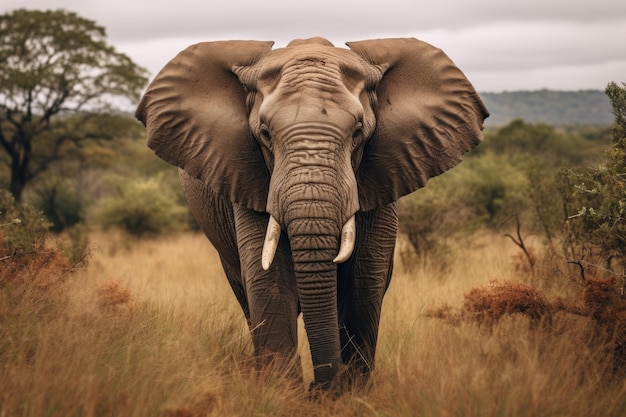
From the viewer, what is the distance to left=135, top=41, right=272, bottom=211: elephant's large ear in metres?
5.18

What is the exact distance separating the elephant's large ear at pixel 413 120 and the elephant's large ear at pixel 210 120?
Result: 0.63m

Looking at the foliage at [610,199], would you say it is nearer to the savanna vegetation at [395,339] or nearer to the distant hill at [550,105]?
the savanna vegetation at [395,339]

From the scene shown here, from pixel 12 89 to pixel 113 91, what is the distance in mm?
2367

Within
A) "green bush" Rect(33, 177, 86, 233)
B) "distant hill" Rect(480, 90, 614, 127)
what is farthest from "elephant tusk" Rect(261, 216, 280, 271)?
"distant hill" Rect(480, 90, 614, 127)

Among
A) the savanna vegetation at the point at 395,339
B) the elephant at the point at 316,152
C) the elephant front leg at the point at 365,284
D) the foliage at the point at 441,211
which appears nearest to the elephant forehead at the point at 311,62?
the elephant at the point at 316,152

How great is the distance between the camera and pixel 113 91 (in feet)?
73.8

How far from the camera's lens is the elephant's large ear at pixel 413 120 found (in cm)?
523

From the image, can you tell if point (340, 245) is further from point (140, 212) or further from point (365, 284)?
point (140, 212)

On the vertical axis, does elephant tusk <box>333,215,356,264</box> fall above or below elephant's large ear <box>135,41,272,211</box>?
below

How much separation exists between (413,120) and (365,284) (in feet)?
3.39

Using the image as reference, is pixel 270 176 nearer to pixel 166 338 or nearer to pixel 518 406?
pixel 166 338

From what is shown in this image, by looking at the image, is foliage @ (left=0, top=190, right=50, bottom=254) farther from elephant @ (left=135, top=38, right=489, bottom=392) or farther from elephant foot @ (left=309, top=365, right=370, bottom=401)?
elephant foot @ (left=309, top=365, right=370, bottom=401)

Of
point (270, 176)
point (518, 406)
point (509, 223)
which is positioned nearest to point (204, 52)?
point (270, 176)

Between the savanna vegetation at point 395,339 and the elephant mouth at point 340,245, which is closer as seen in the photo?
the savanna vegetation at point 395,339
